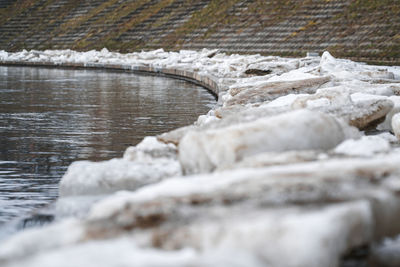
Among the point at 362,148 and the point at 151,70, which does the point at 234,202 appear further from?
the point at 151,70

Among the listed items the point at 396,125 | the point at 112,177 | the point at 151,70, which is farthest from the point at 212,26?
the point at 112,177

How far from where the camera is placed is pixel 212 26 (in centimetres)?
2261

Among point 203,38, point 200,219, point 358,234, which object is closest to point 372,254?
point 358,234

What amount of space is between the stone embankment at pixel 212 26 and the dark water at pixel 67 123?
4.68 m

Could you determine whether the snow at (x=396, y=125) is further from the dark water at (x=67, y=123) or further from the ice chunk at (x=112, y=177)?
the dark water at (x=67, y=123)

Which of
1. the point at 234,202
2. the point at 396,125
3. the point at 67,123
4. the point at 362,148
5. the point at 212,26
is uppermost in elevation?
the point at 212,26

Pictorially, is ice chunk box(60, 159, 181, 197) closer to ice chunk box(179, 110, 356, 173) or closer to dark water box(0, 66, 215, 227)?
ice chunk box(179, 110, 356, 173)

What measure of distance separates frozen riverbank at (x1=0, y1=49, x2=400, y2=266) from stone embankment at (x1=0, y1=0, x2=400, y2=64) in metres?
11.9

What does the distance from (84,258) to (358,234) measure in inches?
33.3

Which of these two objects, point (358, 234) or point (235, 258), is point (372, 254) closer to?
point (358, 234)

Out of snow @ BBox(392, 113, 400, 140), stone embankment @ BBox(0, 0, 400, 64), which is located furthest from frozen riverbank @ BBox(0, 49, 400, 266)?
stone embankment @ BBox(0, 0, 400, 64)

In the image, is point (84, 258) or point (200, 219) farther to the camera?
point (200, 219)

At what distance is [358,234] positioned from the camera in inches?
89.0

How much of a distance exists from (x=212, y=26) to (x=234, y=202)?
67.4 feet
